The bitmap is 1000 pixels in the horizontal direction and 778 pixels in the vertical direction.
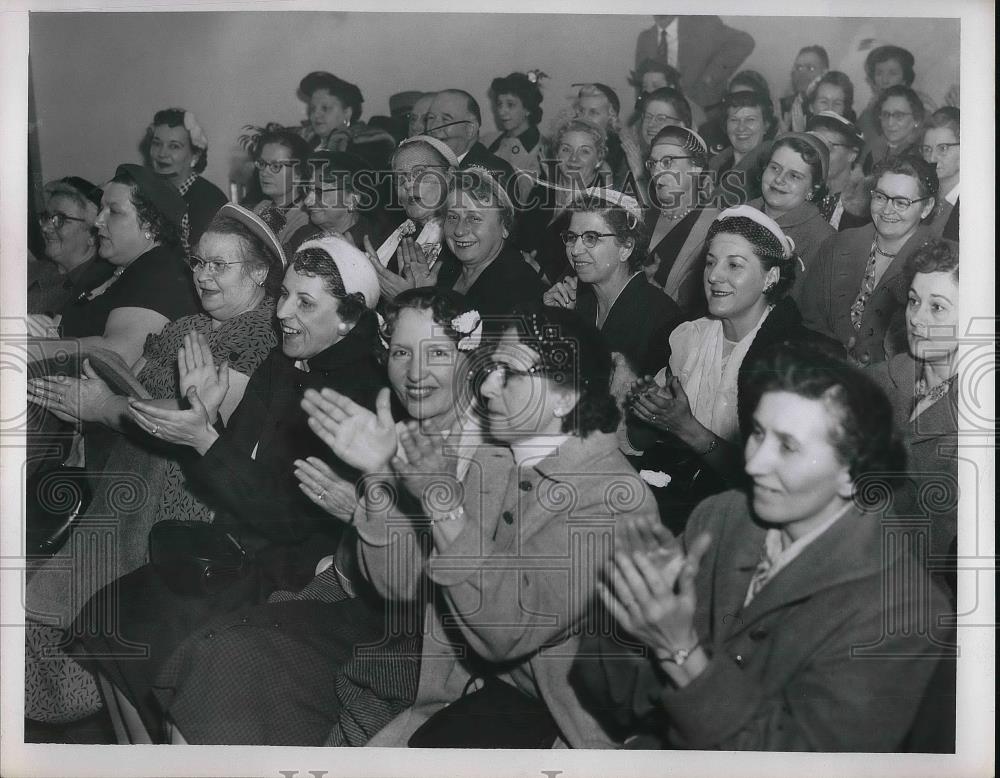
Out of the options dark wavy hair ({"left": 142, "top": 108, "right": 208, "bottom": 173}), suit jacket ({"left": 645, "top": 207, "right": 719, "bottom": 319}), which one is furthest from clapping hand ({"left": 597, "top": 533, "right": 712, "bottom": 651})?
dark wavy hair ({"left": 142, "top": 108, "right": 208, "bottom": 173})

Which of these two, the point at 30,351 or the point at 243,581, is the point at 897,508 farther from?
the point at 30,351

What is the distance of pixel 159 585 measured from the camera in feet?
12.8

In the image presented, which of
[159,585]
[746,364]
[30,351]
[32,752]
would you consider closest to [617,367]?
[746,364]

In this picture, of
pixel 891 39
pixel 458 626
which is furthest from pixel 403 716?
pixel 891 39

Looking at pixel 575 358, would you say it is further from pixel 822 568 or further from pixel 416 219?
pixel 822 568

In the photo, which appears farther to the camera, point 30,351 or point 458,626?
point 30,351

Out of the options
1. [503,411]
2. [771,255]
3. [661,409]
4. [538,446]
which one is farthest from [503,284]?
[771,255]

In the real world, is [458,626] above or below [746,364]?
below

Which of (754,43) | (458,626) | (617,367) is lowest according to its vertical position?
(458,626)

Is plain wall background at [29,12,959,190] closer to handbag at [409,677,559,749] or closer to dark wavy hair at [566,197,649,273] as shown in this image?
dark wavy hair at [566,197,649,273]

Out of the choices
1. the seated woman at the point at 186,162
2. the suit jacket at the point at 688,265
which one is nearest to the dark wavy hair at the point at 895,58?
the suit jacket at the point at 688,265

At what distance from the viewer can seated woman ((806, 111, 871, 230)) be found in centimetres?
384

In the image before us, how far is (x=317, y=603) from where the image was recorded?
382cm

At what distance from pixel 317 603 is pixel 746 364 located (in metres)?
1.82
